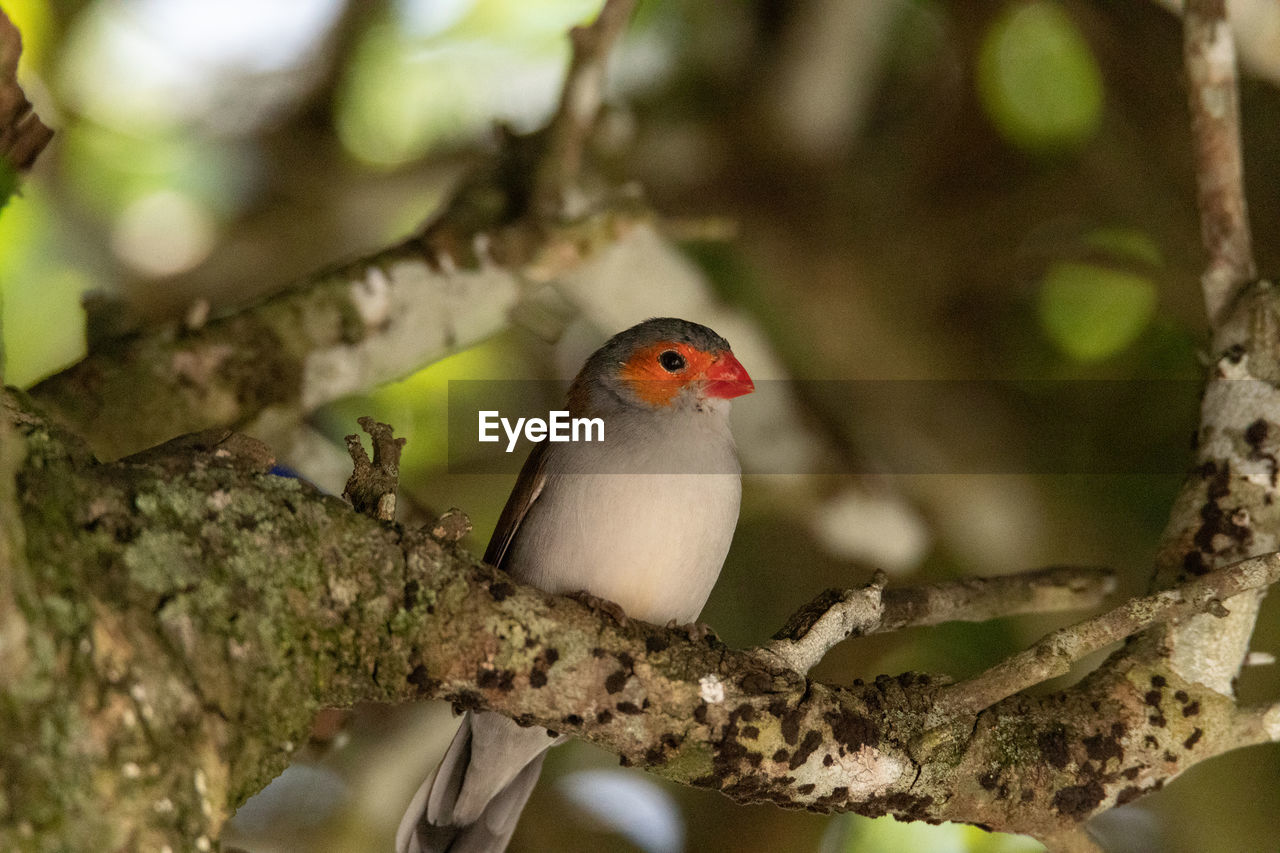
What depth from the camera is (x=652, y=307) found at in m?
4.57

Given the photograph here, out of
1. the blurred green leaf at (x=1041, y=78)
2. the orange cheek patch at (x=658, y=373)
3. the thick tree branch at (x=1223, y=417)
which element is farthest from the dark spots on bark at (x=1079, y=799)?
the blurred green leaf at (x=1041, y=78)

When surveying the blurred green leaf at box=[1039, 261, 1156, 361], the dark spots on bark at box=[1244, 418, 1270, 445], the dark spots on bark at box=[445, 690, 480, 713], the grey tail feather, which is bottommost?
the grey tail feather

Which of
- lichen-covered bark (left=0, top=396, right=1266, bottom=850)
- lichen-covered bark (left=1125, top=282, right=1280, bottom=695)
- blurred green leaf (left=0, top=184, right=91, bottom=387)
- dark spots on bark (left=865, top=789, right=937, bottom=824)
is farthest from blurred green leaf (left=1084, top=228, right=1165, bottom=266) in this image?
blurred green leaf (left=0, top=184, right=91, bottom=387)

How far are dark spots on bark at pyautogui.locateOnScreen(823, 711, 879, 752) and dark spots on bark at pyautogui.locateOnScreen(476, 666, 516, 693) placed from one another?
0.70 meters

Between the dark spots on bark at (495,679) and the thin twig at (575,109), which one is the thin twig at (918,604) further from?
the thin twig at (575,109)

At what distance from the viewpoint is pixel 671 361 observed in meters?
3.38

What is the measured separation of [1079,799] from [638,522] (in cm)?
123

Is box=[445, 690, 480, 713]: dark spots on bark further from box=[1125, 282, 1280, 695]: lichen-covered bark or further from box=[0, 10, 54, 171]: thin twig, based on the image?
box=[1125, 282, 1280, 695]: lichen-covered bark

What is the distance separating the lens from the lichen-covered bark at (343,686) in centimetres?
168

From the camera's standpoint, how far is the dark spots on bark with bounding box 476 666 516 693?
2303mm

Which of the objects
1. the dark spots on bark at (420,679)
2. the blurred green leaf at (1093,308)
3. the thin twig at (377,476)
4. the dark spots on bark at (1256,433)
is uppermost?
the blurred green leaf at (1093,308)

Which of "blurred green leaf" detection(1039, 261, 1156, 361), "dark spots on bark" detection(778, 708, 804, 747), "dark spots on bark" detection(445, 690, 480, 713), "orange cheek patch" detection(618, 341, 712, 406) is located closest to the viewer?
"dark spots on bark" detection(445, 690, 480, 713)

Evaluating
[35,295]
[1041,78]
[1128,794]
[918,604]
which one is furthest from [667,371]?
[35,295]

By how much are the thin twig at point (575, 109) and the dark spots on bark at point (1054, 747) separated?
2.43 m
